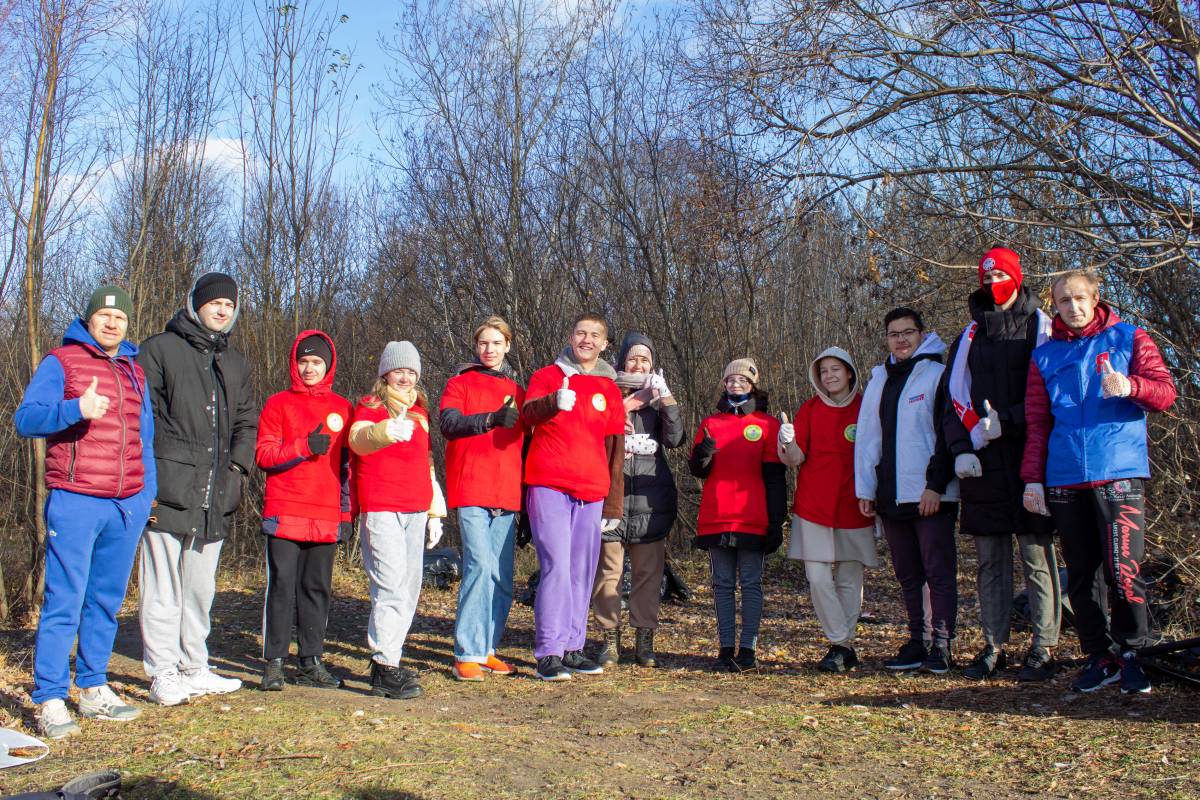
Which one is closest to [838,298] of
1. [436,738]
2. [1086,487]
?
[1086,487]

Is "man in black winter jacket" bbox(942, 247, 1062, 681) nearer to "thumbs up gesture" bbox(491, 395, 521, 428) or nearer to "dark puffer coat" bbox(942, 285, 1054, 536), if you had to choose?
"dark puffer coat" bbox(942, 285, 1054, 536)

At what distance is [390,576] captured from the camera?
5.30 meters

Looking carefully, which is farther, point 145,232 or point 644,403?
point 145,232

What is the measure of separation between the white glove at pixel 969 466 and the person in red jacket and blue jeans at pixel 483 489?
7.83ft

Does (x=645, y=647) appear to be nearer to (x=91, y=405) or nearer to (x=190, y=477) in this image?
(x=190, y=477)

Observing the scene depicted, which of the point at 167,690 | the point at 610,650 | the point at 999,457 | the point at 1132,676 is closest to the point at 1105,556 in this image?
the point at 1132,676

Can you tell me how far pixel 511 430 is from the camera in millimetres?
5781

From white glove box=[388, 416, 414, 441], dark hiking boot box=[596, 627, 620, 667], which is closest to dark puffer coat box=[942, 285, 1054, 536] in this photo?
dark hiking boot box=[596, 627, 620, 667]

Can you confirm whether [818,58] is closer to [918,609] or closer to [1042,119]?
[1042,119]

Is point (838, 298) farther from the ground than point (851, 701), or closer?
farther from the ground

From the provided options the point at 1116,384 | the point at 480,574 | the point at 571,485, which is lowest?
the point at 480,574

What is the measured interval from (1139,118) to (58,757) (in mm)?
7052

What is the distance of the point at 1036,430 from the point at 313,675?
4.02 metres

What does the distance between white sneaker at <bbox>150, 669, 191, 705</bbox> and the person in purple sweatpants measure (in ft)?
6.09
